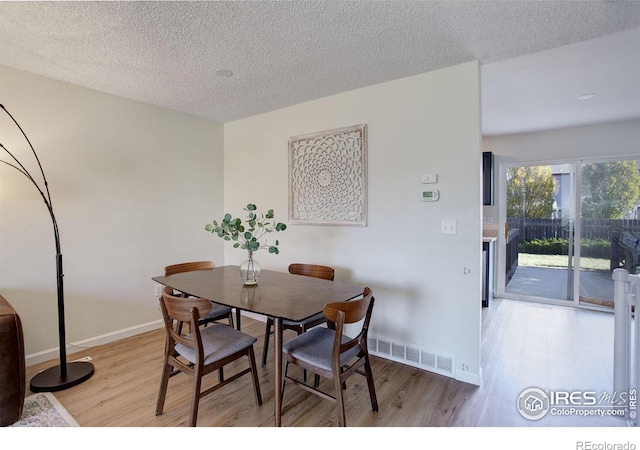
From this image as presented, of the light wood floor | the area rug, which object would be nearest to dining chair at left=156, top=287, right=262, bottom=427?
the light wood floor

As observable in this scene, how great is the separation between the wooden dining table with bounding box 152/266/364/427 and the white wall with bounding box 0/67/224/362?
1095 millimetres

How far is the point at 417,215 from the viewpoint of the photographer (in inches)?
102

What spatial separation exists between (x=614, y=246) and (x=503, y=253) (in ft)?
4.13

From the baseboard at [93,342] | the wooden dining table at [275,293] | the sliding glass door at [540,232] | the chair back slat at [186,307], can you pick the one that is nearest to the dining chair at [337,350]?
the wooden dining table at [275,293]

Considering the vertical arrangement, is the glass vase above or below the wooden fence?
below

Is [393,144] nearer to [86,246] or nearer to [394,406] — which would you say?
[394,406]

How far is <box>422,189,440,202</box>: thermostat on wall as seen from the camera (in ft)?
8.15

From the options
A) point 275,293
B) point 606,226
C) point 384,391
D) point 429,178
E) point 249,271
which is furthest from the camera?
point 606,226

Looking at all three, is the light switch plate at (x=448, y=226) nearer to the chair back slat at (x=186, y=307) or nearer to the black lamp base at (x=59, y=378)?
the chair back slat at (x=186, y=307)

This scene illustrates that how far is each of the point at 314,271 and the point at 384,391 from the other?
41.8 inches

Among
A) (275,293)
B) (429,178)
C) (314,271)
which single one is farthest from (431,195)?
(275,293)

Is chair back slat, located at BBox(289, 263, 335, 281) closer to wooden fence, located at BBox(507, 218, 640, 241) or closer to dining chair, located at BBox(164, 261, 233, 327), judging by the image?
dining chair, located at BBox(164, 261, 233, 327)

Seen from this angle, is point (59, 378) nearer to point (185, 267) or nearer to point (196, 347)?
point (185, 267)

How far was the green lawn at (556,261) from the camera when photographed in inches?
162
